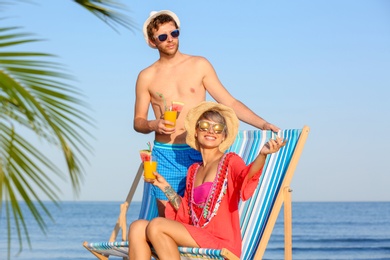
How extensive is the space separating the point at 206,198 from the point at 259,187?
65cm

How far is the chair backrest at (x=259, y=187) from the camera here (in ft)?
15.4

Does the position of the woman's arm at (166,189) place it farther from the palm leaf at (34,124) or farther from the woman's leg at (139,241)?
the palm leaf at (34,124)

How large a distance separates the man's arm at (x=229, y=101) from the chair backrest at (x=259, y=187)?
148mm

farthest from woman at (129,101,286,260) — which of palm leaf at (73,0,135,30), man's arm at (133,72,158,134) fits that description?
palm leaf at (73,0,135,30)

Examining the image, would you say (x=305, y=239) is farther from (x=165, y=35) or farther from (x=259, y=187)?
(x=165, y=35)

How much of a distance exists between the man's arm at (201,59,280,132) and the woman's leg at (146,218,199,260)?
100cm

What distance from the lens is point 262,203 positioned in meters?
4.89

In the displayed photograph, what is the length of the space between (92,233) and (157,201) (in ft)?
71.5

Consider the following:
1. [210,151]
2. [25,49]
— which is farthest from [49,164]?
[210,151]

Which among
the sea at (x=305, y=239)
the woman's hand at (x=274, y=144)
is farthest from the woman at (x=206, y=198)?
the sea at (x=305, y=239)

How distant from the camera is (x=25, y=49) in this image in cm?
238

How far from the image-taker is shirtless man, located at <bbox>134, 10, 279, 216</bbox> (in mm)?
5000

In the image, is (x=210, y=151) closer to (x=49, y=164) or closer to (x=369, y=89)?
(x=49, y=164)

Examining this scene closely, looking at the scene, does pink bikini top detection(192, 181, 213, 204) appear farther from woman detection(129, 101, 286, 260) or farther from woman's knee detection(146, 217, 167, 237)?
woman's knee detection(146, 217, 167, 237)
